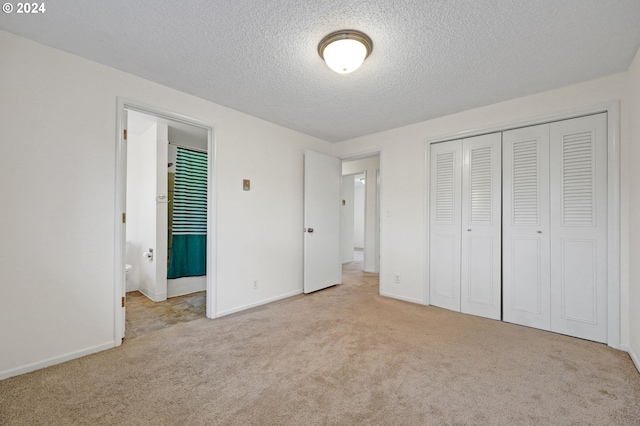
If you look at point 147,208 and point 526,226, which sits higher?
point 147,208

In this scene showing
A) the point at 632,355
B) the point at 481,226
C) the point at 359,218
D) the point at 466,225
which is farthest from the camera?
the point at 359,218

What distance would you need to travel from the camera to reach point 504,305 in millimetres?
2961

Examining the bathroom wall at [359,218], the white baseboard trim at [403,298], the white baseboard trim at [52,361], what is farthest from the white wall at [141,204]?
the bathroom wall at [359,218]

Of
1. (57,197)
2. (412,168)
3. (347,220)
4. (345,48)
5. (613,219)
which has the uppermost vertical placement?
(345,48)

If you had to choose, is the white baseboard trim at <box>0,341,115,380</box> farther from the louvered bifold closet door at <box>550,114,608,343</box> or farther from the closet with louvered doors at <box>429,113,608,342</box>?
the louvered bifold closet door at <box>550,114,608,343</box>

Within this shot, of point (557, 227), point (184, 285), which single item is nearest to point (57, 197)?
point (184, 285)

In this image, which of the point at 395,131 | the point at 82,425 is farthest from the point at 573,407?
the point at 395,131

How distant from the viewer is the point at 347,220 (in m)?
6.92

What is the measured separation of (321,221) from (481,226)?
214 cm

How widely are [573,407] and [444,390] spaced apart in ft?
2.34

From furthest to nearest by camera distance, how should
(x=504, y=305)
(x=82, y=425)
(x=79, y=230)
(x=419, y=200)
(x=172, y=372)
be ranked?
(x=419, y=200), (x=504, y=305), (x=79, y=230), (x=172, y=372), (x=82, y=425)

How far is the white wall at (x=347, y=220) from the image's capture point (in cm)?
675

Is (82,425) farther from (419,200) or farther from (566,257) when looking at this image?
(566,257)

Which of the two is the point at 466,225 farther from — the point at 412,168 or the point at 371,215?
the point at 371,215
